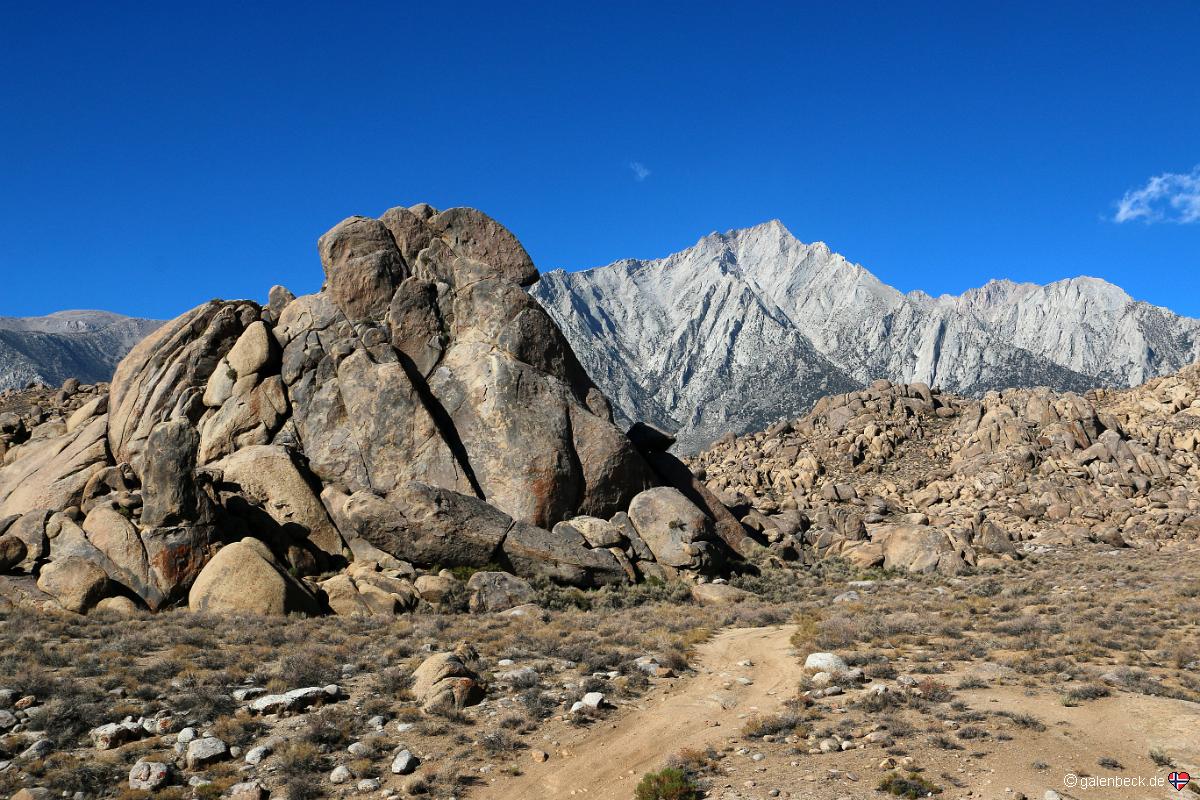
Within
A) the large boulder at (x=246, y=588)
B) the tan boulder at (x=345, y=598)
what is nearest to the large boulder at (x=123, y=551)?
the large boulder at (x=246, y=588)

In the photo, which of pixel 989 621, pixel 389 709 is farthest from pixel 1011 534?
pixel 389 709

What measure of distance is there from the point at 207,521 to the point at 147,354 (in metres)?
16.3

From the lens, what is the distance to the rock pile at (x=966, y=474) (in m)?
45.9

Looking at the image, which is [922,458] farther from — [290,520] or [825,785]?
[825,785]

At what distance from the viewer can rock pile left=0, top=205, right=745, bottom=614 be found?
26.4 meters

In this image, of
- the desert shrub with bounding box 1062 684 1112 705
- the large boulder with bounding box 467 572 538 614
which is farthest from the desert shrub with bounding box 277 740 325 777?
the desert shrub with bounding box 1062 684 1112 705

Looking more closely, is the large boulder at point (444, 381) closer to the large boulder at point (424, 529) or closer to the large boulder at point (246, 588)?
the large boulder at point (424, 529)

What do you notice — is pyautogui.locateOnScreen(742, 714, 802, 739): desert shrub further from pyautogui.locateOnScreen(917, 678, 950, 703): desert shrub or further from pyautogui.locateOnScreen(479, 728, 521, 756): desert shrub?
pyautogui.locateOnScreen(479, 728, 521, 756): desert shrub

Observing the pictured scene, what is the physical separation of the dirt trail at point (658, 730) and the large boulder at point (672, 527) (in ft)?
42.8

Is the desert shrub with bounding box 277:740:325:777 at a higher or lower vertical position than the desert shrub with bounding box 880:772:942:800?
higher

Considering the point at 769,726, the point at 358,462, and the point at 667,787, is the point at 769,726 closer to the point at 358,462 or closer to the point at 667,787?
the point at 667,787

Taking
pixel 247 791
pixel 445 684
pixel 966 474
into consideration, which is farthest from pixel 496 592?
pixel 966 474

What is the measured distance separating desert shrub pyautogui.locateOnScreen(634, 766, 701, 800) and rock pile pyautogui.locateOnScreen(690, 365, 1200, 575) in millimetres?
30850

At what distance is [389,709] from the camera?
1498cm
